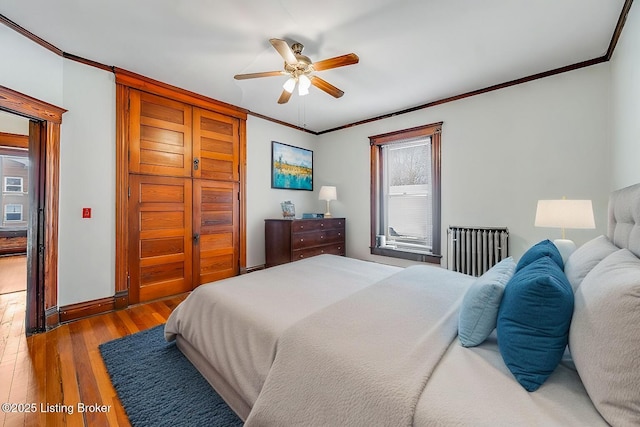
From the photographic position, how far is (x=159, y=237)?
10.3 feet

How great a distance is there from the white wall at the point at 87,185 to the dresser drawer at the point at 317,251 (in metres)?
2.20

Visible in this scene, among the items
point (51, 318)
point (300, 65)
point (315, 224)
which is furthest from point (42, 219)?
point (315, 224)

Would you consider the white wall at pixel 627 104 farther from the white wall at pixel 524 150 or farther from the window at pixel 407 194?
the window at pixel 407 194

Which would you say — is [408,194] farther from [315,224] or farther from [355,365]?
[355,365]

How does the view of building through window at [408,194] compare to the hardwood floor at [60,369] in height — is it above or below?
above

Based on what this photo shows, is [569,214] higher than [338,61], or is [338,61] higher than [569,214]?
[338,61]

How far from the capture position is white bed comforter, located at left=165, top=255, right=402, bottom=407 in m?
1.27

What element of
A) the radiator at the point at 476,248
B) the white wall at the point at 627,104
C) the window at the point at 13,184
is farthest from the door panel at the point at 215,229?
the window at the point at 13,184

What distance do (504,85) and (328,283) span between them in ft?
10.2

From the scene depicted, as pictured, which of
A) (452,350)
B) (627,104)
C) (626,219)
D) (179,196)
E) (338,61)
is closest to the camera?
(452,350)

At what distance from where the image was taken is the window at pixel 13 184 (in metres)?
5.93

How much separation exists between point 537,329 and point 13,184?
30.9 feet

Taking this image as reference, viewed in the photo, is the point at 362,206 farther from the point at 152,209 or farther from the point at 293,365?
the point at 293,365

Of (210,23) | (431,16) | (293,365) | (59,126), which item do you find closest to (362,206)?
(431,16)
